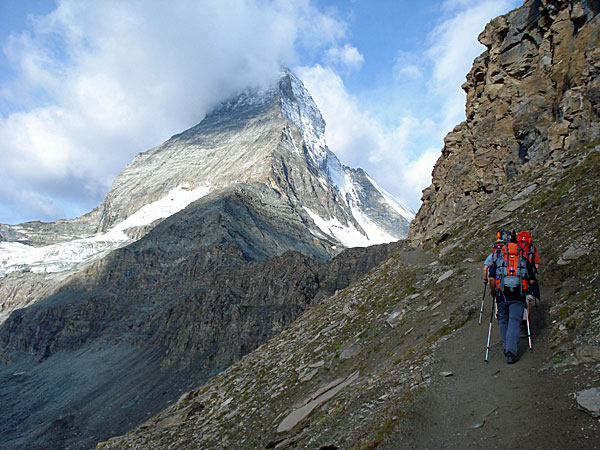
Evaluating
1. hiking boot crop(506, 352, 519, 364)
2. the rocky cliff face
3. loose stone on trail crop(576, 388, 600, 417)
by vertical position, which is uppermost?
the rocky cliff face

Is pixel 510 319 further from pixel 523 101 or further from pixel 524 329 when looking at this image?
pixel 523 101

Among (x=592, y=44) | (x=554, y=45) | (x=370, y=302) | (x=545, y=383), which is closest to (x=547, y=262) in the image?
(x=545, y=383)

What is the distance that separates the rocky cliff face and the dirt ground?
45.4 feet

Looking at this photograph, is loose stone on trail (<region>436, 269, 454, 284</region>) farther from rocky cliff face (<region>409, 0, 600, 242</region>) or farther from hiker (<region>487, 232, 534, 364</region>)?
rocky cliff face (<region>409, 0, 600, 242</region>)

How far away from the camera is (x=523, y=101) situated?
84.0ft

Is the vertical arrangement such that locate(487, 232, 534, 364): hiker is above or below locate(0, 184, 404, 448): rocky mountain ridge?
below

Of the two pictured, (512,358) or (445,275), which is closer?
(512,358)

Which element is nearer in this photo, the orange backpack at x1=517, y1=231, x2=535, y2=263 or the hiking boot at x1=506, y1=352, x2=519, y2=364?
the hiking boot at x1=506, y1=352, x2=519, y2=364

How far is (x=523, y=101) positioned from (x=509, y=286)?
20718 mm

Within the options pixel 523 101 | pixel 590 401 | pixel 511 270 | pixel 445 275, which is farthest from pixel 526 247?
pixel 523 101

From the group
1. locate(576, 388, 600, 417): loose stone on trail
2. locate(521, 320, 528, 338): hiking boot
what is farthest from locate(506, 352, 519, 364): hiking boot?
locate(576, 388, 600, 417): loose stone on trail

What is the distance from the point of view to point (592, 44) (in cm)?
2048

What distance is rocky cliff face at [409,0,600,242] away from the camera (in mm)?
20641

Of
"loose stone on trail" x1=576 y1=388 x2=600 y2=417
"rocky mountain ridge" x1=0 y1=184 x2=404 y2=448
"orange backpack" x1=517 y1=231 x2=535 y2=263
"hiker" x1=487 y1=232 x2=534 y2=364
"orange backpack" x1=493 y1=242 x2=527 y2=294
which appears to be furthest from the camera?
"rocky mountain ridge" x1=0 y1=184 x2=404 y2=448
